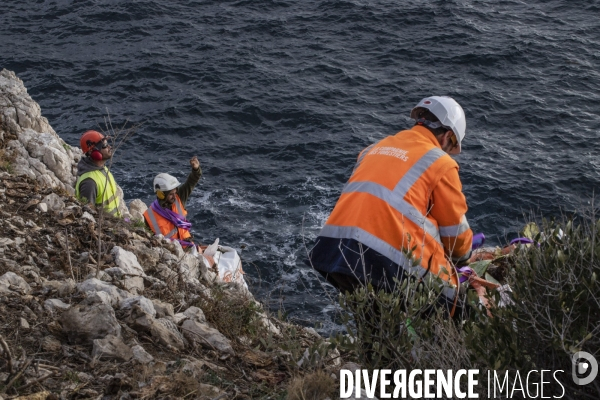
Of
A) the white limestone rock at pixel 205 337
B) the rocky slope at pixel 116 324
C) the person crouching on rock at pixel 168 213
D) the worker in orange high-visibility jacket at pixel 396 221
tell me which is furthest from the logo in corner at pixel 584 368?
the person crouching on rock at pixel 168 213

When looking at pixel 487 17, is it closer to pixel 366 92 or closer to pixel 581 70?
pixel 581 70

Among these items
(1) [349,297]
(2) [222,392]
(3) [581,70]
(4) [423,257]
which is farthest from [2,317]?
(3) [581,70]

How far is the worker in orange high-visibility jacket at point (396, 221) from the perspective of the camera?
193 inches

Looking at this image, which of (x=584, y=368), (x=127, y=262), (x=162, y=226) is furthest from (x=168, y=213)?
(x=584, y=368)

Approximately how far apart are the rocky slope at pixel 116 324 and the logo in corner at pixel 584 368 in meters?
1.37

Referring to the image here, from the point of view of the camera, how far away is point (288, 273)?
548 inches

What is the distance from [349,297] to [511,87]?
18245mm

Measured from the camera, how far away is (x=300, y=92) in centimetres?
2130

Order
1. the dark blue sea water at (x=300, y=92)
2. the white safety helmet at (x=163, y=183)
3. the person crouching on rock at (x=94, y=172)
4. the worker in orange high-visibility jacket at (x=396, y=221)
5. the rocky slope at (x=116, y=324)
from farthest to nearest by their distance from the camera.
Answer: the dark blue sea water at (x=300, y=92) < the white safety helmet at (x=163, y=183) < the person crouching on rock at (x=94, y=172) < the worker in orange high-visibility jacket at (x=396, y=221) < the rocky slope at (x=116, y=324)

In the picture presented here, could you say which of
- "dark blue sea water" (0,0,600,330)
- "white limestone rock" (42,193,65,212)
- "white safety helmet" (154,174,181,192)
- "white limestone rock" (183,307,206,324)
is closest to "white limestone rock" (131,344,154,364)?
"white limestone rock" (183,307,206,324)

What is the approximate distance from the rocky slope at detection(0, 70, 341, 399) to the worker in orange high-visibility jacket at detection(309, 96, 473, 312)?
0.59 metres

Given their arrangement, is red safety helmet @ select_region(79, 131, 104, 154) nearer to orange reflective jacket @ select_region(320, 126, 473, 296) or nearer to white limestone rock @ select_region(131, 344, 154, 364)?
white limestone rock @ select_region(131, 344, 154, 364)

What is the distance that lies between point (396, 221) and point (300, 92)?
54.8 feet

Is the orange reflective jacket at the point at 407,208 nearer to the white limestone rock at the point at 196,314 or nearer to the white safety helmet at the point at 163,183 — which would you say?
the white limestone rock at the point at 196,314
